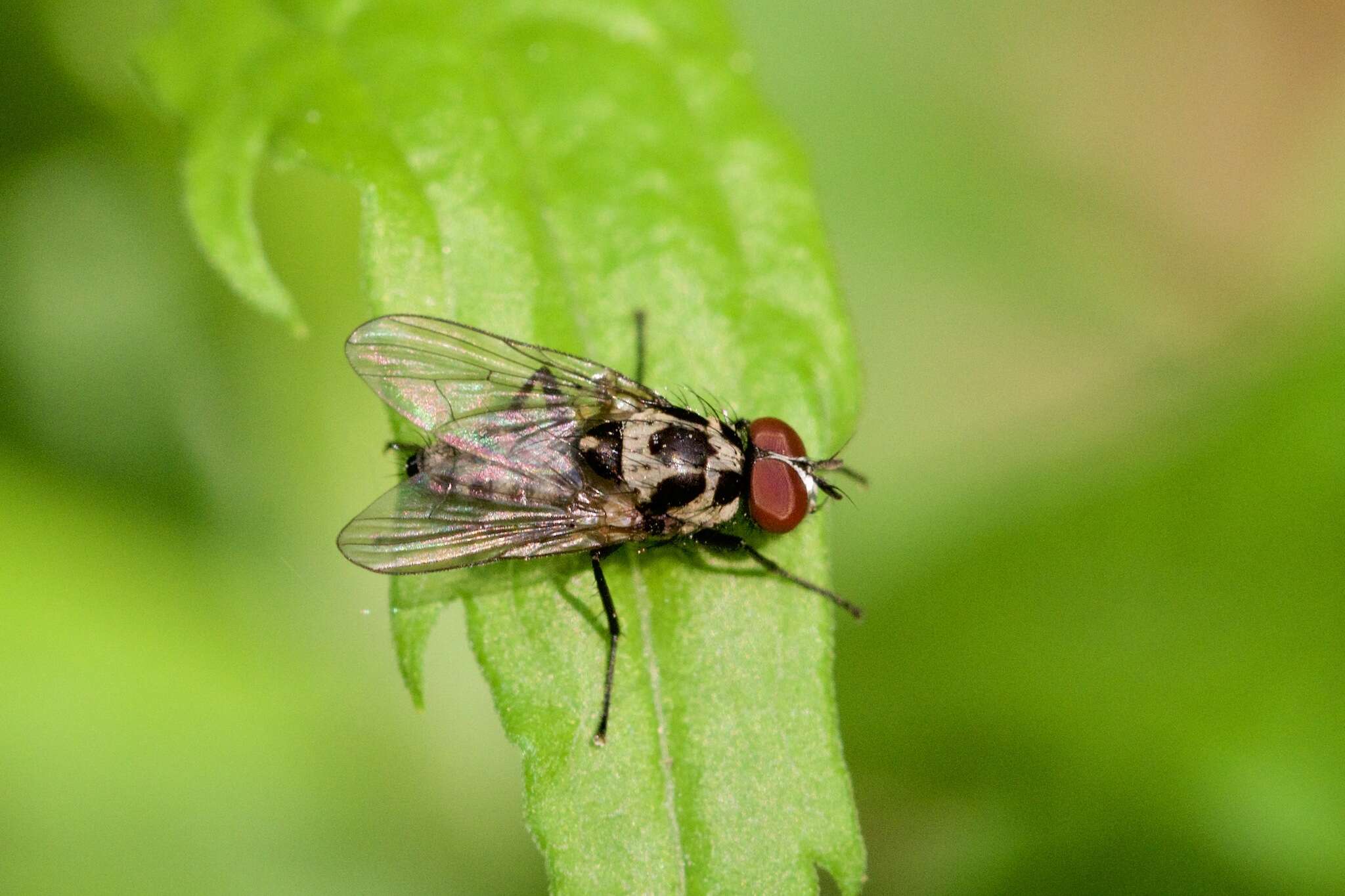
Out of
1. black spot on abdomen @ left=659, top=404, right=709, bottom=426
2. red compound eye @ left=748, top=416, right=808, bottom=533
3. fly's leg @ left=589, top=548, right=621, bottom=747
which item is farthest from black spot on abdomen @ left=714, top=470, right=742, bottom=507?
fly's leg @ left=589, top=548, right=621, bottom=747

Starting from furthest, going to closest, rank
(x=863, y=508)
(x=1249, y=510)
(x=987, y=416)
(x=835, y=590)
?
(x=987, y=416)
(x=863, y=508)
(x=835, y=590)
(x=1249, y=510)

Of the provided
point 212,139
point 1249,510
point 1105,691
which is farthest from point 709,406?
point 1249,510

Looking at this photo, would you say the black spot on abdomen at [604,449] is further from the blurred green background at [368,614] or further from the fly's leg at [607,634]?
the blurred green background at [368,614]

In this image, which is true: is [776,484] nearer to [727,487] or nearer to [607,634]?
[727,487]

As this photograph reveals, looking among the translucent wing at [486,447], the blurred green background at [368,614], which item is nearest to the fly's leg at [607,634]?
the translucent wing at [486,447]

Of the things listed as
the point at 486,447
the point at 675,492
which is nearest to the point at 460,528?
the point at 486,447

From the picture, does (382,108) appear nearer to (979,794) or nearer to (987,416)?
(979,794)
